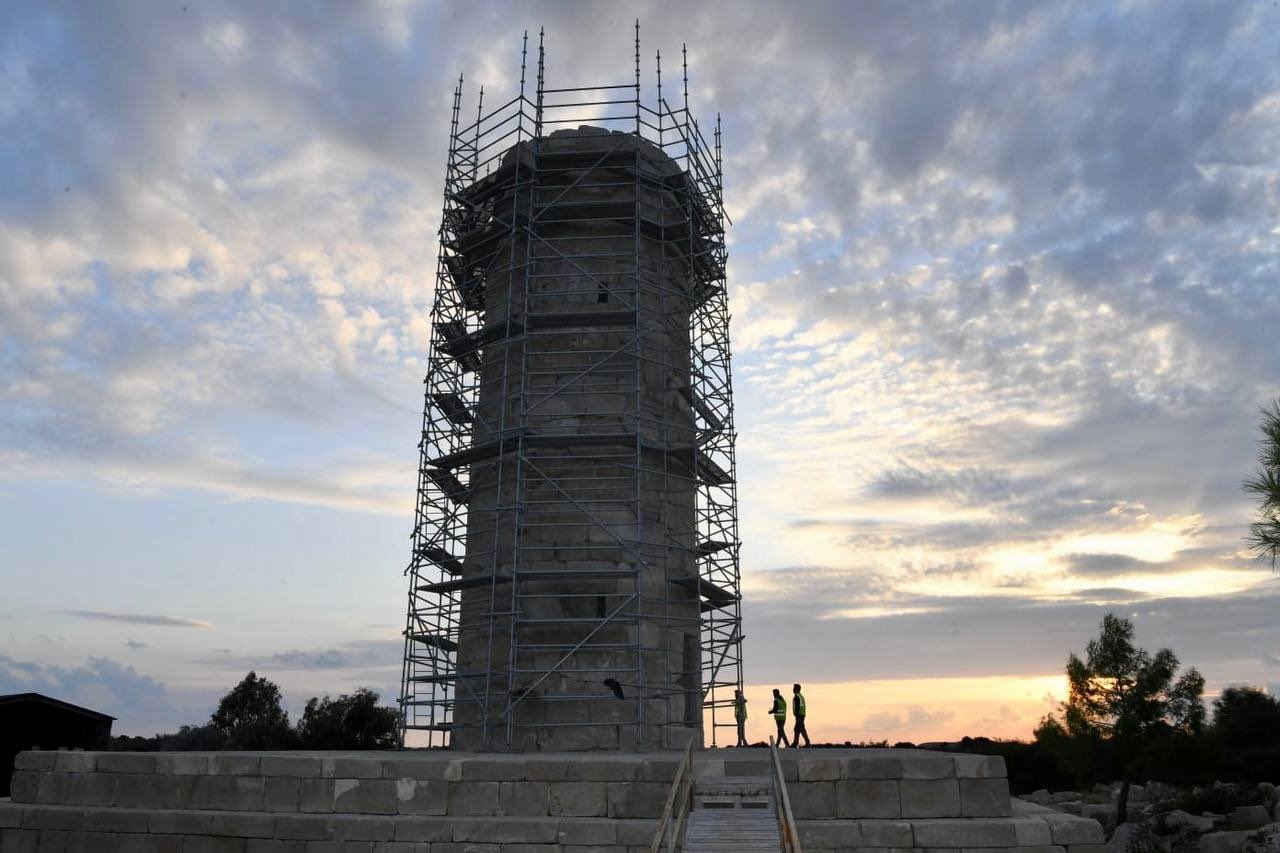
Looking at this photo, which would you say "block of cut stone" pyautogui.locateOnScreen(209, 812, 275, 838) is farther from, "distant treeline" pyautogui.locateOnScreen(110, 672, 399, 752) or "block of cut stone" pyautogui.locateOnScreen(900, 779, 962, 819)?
"distant treeline" pyautogui.locateOnScreen(110, 672, 399, 752)

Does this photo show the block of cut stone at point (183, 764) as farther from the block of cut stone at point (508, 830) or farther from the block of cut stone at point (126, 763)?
the block of cut stone at point (508, 830)

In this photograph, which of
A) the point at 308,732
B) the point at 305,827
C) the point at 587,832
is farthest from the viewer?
the point at 308,732

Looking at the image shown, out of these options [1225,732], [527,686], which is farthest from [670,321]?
[1225,732]

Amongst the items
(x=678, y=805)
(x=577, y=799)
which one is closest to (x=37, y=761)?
(x=577, y=799)

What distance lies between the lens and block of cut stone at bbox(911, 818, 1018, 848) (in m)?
11.8

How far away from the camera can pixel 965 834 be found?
11.8 meters

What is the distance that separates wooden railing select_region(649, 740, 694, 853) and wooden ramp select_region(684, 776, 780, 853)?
0.14m

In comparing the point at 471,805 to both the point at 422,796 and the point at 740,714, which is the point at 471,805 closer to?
the point at 422,796

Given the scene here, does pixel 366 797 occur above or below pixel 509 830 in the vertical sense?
above

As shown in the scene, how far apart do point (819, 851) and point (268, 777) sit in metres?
7.94

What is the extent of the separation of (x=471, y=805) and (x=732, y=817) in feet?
12.2

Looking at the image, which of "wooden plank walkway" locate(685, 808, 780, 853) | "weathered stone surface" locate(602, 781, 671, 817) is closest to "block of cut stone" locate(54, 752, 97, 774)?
"weathered stone surface" locate(602, 781, 671, 817)

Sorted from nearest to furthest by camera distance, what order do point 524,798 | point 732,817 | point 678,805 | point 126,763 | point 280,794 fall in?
point 732,817 < point 678,805 < point 524,798 < point 280,794 < point 126,763

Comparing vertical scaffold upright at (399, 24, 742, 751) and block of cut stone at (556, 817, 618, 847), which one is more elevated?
vertical scaffold upright at (399, 24, 742, 751)
